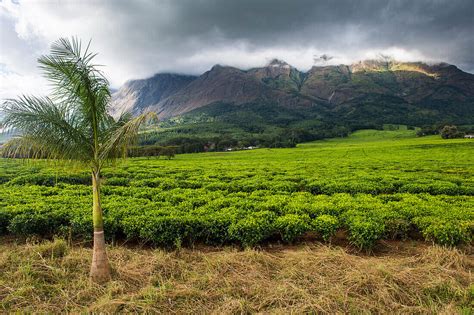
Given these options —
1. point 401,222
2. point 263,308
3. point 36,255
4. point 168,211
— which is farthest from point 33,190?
point 401,222

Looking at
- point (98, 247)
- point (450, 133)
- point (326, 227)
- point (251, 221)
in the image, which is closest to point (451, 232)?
point (326, 227)

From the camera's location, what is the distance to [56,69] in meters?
7.54

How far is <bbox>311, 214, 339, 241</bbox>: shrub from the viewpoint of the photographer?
1105 centimetres

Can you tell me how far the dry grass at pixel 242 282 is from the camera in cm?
713

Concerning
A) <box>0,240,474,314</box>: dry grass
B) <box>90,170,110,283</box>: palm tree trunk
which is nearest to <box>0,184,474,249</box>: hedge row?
<box>0,240,474,314</box>: dry grass

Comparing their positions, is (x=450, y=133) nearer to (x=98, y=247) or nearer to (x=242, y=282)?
(x=242, y=282)

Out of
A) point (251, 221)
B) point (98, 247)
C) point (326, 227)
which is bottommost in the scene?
point (326, 227)

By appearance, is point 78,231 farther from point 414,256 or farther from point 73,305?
point 414,256

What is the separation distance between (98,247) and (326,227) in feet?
28.3

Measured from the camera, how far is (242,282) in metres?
8.33

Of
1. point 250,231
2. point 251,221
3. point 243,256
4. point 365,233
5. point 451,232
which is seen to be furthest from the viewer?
point 251,221

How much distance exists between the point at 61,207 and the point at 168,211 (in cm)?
582

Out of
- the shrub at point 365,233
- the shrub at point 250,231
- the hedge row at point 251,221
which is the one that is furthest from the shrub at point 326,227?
the shrub at point 250,231

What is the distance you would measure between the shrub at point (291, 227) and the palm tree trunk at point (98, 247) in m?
6.57
